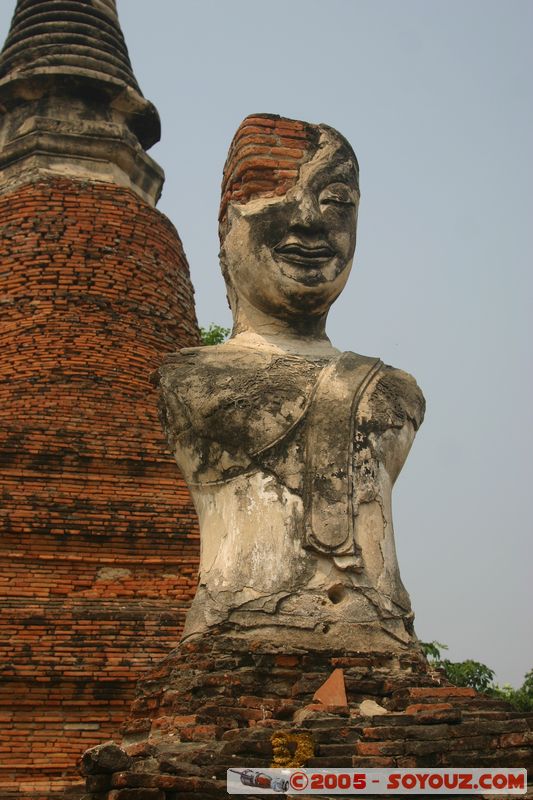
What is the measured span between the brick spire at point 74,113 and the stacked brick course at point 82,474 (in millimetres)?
518

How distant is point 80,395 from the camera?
11508 mm

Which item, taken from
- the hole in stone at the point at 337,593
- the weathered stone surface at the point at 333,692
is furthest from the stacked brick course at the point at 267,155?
the weathered stone surface at the point at 333,692

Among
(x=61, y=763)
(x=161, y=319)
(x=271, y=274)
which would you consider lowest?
(x=61, y=763)

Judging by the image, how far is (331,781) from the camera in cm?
549

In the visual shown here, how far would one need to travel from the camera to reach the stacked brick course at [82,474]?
9.47 m

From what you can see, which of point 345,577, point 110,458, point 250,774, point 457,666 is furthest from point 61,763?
point 457,666

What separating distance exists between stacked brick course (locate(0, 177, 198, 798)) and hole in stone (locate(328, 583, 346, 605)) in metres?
3.21

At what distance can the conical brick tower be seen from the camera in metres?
9.50

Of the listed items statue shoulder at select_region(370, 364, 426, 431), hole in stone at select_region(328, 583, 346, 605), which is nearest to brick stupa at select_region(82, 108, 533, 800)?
hole in stone at select_region(328, 583, 346, 605)

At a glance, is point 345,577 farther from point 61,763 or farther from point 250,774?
point 61,763

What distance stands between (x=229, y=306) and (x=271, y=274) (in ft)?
1.91

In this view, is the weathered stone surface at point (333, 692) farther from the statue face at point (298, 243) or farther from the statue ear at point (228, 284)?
the statue ear at point (228, 284)

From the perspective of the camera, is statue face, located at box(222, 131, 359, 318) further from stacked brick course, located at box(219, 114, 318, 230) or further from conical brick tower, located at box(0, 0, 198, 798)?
conical brick tower, located at box(0, 0, 198, 798)

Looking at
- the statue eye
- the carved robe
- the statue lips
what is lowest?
the carved robe
